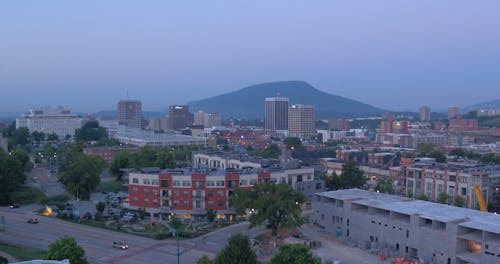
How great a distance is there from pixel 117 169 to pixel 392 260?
20.5m

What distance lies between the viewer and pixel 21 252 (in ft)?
54.7

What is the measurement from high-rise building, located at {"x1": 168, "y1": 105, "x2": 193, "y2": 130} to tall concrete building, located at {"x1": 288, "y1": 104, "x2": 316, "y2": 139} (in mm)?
24309

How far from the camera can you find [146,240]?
1853 cm

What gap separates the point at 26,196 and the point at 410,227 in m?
19.0

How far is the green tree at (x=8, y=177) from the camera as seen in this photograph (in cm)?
2569

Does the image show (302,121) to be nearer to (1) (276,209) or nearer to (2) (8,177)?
(2) (8,177)

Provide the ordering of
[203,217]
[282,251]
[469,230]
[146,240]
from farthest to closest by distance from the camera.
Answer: [203,217]
[146,240]
[469,230]
[282,251]

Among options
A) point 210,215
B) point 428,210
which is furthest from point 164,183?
point 428,210

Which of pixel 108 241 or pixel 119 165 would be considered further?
pixel 119 165

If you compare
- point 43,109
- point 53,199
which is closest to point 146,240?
point 53,199

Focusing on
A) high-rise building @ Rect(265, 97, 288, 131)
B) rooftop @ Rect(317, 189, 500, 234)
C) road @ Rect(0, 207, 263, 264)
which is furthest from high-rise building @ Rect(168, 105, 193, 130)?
rooftop @ Rect(317, 189, 500, 234)

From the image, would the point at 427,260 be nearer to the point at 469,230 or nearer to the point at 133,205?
the point at 469,230

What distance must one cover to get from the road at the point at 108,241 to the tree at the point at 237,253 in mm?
3553

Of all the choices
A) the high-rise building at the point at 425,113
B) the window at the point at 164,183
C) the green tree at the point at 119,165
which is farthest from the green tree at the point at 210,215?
the high-rise building at the point at 425,113
